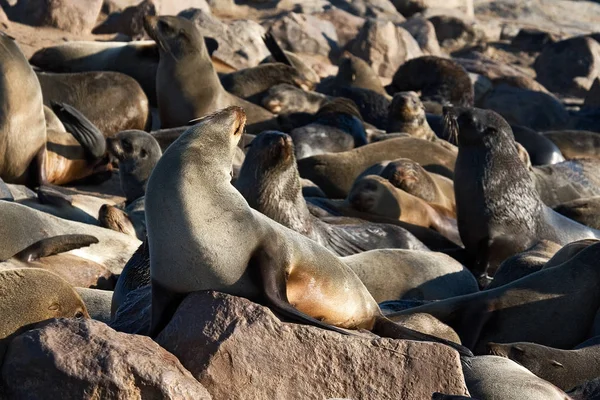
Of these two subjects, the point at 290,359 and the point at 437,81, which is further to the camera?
the point at 437,81

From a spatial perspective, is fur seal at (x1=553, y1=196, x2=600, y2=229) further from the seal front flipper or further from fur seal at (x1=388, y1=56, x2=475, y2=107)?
fur seal at (x1=388, y1=56, x2=475, y2=107)

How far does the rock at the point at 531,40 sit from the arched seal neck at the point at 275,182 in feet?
81.5

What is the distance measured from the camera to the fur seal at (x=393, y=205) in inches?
392

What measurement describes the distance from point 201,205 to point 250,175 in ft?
11.6

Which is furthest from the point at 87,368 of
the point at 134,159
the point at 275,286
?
the point at 134,159

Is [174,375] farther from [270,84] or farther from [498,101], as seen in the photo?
[498,101]

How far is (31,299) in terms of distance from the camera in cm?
455

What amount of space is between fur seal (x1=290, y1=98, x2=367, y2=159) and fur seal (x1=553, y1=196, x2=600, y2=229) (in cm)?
296

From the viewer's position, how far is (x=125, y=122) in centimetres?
1275

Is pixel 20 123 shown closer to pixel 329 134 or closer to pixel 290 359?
pixel 329 134

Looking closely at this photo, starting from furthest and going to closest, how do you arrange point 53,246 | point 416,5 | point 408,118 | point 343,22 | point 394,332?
point 416,5, point 343,22, point 408,118, point 53,246, point 394,332

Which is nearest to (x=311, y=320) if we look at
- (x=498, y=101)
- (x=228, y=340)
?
(x=228, y=340)

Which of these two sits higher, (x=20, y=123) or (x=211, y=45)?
(x=20, y=123)

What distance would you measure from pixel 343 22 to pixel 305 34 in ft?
8.84
